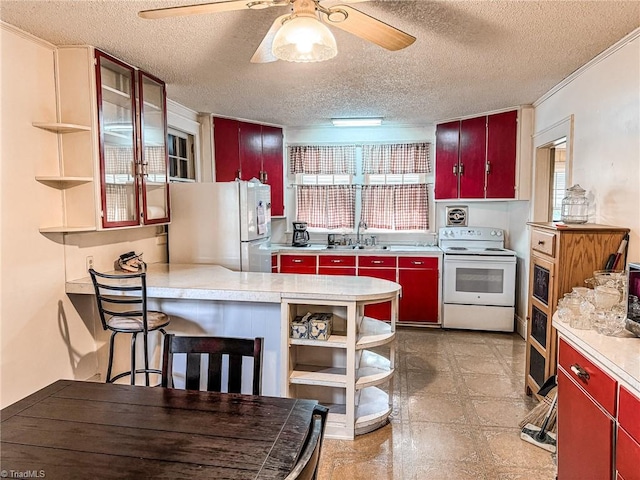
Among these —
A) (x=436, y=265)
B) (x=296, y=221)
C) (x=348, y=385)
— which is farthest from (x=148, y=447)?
(x=296, y=221)

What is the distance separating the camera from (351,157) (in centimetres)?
545

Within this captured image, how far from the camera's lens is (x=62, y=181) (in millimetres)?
2654

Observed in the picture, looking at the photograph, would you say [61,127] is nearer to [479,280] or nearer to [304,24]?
[304,24]

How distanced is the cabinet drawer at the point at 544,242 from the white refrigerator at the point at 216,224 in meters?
2.21

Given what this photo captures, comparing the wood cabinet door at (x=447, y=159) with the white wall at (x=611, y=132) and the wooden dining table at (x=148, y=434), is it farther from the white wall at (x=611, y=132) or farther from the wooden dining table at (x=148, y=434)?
the wooden dining table at (x=148, y=434)

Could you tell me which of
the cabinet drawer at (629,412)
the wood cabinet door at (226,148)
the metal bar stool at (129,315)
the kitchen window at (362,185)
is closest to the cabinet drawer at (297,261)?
the kitchen window at (362,185)

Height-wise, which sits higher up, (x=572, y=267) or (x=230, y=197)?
(x=230, y=197)

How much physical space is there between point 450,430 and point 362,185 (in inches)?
135

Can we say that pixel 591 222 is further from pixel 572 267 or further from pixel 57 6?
pixel 57 6

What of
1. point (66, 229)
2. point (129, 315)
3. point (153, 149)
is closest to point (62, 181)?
point (66, 229)

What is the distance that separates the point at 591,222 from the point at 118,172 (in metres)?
3.33

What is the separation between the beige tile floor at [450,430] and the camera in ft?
7.32

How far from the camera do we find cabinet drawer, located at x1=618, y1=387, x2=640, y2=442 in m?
1.29

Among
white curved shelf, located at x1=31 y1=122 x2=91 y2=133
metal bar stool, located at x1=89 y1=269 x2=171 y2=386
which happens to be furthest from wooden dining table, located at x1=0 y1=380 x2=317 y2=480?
white curved shelf, located at x1=31 y1=122 x2=91 y2=133
